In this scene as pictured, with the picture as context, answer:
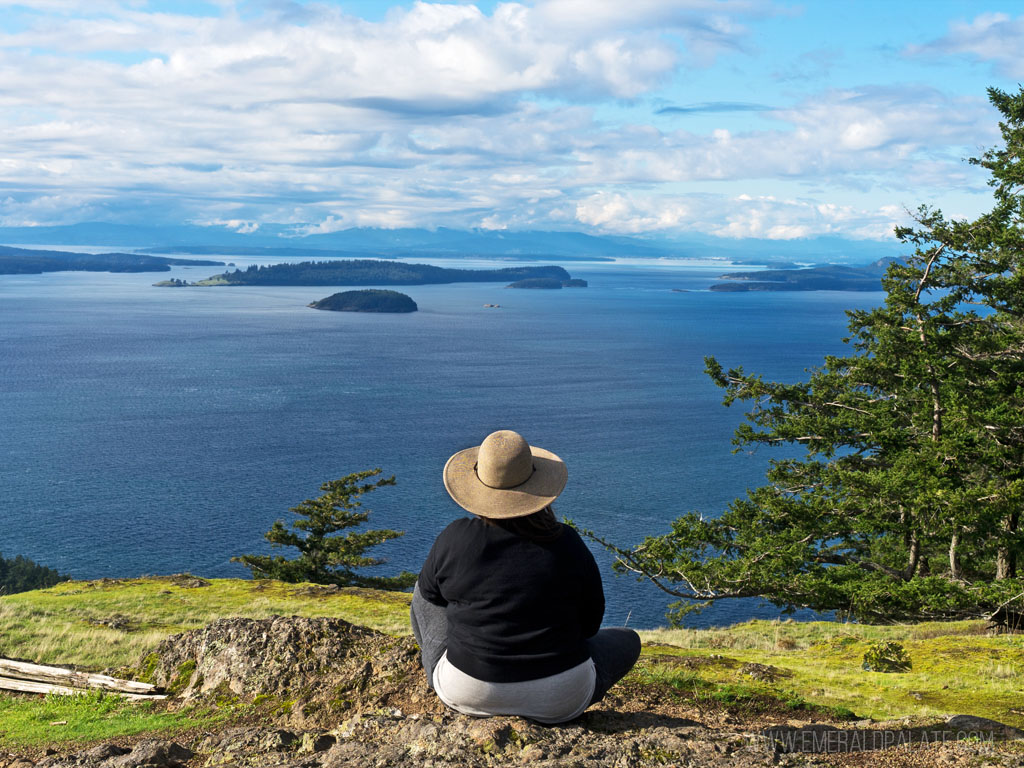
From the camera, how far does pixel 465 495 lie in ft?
18.1

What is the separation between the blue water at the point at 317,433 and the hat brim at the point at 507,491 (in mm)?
42370

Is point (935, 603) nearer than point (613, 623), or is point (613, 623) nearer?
point (935, 603)

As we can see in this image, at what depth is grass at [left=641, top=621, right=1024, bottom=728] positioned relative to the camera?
9094 mm

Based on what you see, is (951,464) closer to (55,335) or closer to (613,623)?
(613,623)

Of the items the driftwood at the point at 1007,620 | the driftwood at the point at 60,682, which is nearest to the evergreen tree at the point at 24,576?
the driftwood at the point at 60,682

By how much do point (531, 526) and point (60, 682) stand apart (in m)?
7.34

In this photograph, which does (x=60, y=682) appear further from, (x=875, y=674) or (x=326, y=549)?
(x=326, y=549)

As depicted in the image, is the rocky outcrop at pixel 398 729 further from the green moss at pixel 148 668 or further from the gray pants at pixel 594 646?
the gray pants at pixel 594 646

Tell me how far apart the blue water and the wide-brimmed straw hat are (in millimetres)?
42435

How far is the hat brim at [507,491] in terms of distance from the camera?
5441 mm

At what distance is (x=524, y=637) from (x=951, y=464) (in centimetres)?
1771

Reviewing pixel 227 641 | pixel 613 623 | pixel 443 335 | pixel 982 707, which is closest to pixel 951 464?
pixel 982 707

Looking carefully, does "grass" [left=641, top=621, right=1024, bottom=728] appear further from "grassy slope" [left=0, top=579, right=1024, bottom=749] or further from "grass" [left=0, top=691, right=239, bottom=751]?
"grass" [left=0, top=691, right=239, bottom=751]

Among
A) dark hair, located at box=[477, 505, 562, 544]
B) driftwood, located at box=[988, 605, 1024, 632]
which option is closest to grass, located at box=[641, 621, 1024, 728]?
driftwood, located at box=[988, 605, 1024, 632]
